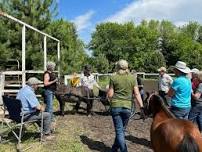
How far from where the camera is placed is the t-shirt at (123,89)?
7449 mm

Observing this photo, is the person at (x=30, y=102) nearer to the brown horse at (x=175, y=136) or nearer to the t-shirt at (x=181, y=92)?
the t-shirt at (x=181, y=92)

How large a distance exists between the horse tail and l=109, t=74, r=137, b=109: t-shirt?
1.97 m

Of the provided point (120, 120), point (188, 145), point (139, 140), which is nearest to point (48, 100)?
point (139, 140)

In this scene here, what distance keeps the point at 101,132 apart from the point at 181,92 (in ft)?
10.2

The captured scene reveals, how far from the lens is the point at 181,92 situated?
7.30 meters

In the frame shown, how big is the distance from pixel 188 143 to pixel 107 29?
82507 millimetres

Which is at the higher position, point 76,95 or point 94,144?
point 76,95

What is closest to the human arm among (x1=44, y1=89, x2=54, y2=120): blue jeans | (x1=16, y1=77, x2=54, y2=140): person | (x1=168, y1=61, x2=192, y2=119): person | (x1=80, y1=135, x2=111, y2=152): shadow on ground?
(x1=44, y1=89, x2=54, y2=120): blue jeans

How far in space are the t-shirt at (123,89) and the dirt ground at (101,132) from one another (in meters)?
1.26

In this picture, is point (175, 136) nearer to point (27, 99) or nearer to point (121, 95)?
point (121, 95)

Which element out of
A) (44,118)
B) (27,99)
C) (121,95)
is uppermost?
(121,95)

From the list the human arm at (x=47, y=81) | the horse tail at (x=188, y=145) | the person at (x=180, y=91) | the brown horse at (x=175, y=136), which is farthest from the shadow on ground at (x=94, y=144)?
the horse tail at (x=188, y=145)

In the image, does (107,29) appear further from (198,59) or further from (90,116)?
(90,116)

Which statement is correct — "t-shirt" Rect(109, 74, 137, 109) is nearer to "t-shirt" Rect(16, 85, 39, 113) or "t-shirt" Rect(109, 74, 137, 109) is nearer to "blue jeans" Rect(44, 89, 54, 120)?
"t-shirt" Rect(16, 85, 39, 113)
